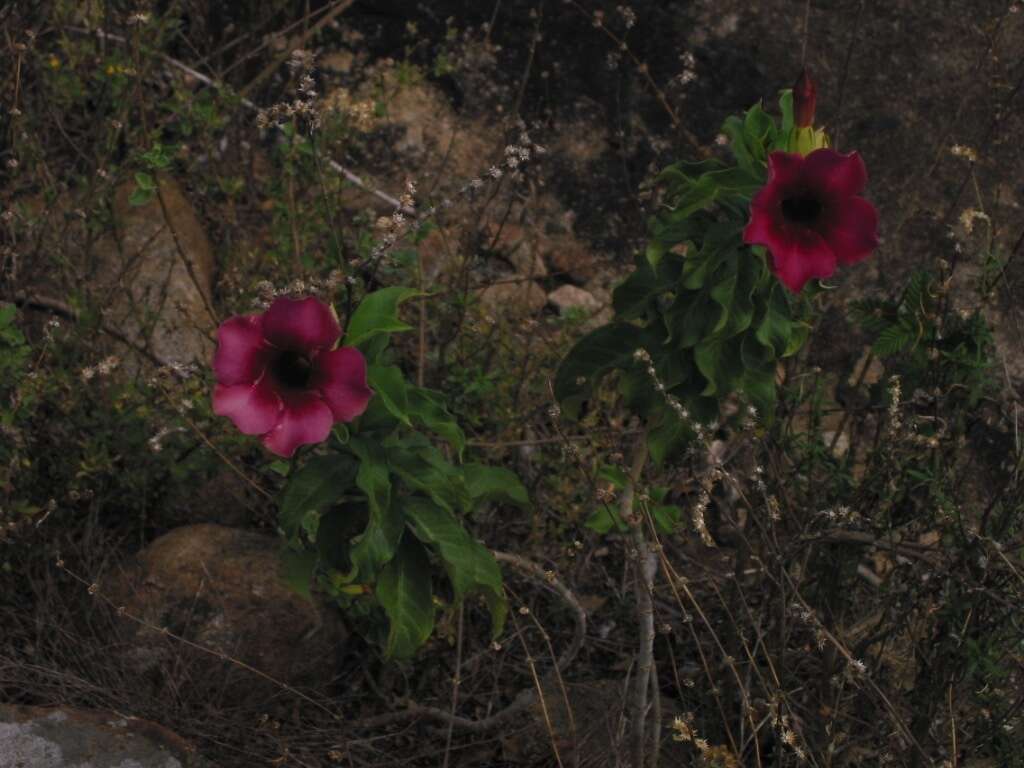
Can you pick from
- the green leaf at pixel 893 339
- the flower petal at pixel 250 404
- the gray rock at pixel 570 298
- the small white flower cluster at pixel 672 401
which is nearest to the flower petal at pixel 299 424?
the flower petal at pixel 250 404

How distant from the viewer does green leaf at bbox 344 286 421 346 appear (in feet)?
8.46

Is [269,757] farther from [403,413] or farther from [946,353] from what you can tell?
[946,353]

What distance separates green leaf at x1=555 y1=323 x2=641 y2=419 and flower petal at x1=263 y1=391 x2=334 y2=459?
2.18ft

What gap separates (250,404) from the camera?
2.52 m

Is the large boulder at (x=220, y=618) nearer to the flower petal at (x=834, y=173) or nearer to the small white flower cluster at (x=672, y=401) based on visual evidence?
the small white flower cluster at (x=672, y=401)

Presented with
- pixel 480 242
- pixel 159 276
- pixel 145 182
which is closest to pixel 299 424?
pixel 145 182

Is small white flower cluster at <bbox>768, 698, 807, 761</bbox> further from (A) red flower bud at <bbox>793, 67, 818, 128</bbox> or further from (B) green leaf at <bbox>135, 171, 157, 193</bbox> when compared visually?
(B) green leaf at <bbox>135, 171, 157, 193</bbox>

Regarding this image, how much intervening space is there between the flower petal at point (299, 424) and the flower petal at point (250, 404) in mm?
17

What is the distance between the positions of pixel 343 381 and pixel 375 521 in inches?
12.6

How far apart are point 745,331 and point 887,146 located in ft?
7.49

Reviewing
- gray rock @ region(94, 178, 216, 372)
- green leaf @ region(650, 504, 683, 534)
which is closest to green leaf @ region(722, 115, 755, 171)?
green leaf @ region(650, 504, 683, 534)

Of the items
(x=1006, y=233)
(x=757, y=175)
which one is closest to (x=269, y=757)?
(x=757, y=175)

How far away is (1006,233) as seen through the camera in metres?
4.57

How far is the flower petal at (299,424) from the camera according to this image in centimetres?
247
